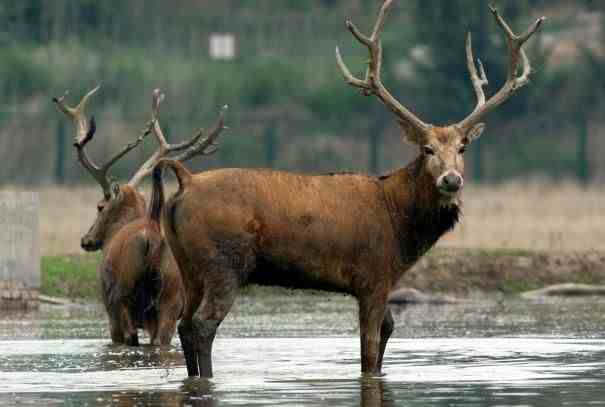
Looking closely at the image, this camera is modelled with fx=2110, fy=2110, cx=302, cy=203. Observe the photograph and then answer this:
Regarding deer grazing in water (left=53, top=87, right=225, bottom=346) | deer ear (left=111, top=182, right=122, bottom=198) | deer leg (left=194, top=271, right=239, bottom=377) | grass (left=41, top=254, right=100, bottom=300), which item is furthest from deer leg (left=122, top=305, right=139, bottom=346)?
grass (left=41, top=254, right=100, bottom=300)

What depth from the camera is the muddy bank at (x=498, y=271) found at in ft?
84.0

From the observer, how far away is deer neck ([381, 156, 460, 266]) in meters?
16.4

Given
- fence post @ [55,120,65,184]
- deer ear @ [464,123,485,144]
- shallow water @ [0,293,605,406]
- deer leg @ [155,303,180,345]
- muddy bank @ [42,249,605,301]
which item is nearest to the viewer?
shallow water @ [0,293,605,406]

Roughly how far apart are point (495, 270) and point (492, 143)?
21.7 m

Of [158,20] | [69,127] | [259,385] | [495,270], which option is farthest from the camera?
[158,20]

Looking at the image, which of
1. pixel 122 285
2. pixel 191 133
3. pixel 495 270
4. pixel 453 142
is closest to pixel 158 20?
pixel 191 133

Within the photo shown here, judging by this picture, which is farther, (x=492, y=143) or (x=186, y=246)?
(x=492, y=143)

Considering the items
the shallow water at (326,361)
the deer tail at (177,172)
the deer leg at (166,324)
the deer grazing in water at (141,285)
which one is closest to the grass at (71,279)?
the shallow water at (326,361)

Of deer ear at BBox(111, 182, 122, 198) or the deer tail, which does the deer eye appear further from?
deer ear at BBox(111, 182, 122, 198)

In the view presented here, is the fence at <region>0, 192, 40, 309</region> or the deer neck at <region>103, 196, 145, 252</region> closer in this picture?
the deer neck at <region>103, 196, 145, 252</region>

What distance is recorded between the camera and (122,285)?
63.6 ft

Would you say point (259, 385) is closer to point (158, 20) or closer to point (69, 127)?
point (69, 127)

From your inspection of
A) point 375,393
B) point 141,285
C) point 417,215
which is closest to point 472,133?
point 417,215

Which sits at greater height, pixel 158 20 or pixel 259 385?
pixel 158 20
